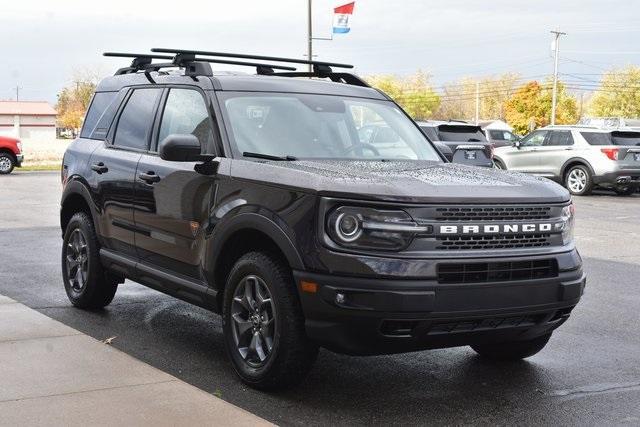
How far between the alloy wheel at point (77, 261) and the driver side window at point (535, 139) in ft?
60.9

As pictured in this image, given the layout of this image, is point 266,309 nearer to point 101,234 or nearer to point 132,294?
point 101,234

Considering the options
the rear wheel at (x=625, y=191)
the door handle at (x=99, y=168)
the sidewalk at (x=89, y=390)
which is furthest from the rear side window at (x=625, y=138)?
the sidewalk at (x=89, y=390)

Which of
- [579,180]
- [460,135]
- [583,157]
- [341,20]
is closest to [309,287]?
[460,135]

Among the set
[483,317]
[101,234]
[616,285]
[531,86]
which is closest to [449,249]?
[483,317]

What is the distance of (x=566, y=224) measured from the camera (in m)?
5.41

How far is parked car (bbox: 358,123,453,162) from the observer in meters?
6.40

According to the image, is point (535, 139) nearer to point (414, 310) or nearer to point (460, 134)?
point (460, 134)

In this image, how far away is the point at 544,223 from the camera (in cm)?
522

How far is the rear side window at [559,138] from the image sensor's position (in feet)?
77.5

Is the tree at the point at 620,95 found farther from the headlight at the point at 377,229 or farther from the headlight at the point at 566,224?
the headlight at the point at 377,229

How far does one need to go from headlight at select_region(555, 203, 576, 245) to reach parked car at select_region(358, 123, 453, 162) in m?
1.33

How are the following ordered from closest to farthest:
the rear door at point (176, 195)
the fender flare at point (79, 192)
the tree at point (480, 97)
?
1. the rear door at point (176, 195)
2. the fender flare at point (79, 192)
3. the tree at point (480, 97)

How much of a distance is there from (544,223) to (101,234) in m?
3.63

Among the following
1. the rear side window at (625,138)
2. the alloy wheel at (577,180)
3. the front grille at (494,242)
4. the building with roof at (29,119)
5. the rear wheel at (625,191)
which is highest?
the front grille at (494,242)
